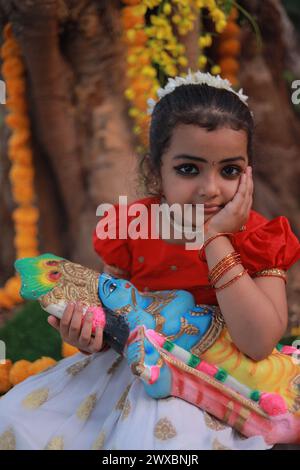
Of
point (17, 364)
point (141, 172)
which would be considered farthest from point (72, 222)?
point (141, 172)

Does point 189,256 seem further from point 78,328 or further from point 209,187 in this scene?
point 78,328

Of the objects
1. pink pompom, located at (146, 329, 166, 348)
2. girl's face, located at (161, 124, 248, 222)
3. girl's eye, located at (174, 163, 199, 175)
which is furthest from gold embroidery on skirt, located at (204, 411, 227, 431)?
girl's eye, located at (174, 163, 199, 175)

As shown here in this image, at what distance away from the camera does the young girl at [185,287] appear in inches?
65.3

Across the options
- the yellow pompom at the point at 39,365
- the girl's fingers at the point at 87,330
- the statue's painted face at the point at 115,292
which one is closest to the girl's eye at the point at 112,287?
the statue's painted face at the point at 115,292

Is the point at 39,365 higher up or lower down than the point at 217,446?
lower down

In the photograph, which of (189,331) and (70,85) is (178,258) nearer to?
(189,331)

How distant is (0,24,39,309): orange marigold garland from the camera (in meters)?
3.77

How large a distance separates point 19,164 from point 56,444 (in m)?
2.53

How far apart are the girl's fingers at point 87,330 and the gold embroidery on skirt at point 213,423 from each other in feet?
1.20

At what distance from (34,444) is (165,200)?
0.83 metres

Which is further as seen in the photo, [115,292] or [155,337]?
[115,292]

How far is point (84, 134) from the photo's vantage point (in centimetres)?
376

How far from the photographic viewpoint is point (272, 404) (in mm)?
1719

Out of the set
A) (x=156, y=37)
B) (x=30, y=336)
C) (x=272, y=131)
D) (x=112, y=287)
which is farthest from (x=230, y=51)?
(x=112, y=287)
